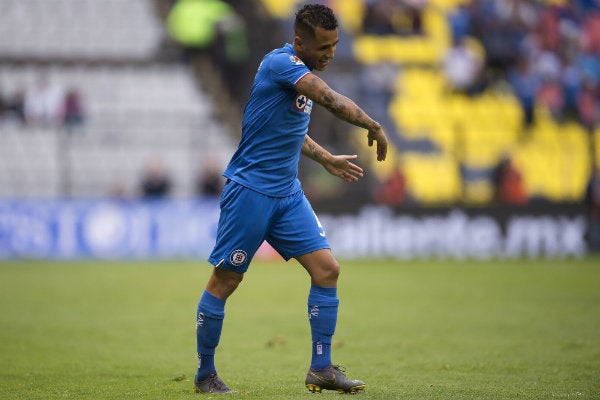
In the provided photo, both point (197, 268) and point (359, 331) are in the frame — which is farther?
point (197, 268)

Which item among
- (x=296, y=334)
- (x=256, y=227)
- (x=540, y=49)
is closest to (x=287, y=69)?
(x=256, y=227)

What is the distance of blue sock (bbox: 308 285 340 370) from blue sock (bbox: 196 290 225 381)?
60cm

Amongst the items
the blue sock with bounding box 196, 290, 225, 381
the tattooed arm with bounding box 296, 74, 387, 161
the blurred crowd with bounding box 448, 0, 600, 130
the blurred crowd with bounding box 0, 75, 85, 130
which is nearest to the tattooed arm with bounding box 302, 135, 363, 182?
the tattooed arm with bounding box 296, 74, 387, 161

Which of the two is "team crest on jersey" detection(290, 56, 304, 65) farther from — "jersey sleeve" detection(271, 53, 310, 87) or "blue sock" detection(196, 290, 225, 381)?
"blue sock" detection(196, 290, 225, 381)

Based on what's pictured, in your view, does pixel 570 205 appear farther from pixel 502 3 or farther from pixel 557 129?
pixel 502 3

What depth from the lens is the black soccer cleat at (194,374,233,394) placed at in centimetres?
677

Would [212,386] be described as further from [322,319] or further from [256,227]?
[256,227]

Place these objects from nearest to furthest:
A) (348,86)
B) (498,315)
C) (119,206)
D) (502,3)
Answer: (498,315) < (119,206) < (348,86) < (502,3)

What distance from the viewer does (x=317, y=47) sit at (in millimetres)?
6598

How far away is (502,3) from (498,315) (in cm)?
1757

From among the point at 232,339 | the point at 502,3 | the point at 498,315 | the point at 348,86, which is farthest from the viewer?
the point at 502,3

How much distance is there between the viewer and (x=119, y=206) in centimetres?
2059

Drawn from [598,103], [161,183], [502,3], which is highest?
[502,3]

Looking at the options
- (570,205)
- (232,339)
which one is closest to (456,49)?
(570,205)
